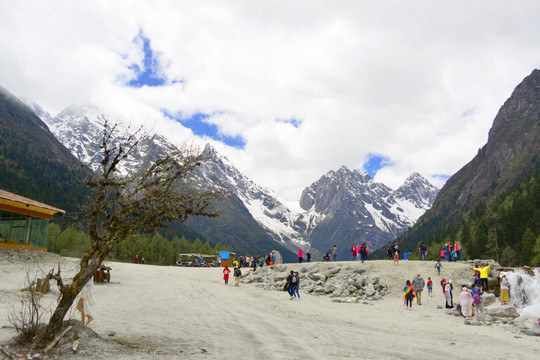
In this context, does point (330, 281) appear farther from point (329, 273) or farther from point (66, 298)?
point (66, 298)

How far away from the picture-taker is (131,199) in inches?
471

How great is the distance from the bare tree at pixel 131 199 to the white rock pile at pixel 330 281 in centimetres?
2015

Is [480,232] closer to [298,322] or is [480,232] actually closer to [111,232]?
[298,322]

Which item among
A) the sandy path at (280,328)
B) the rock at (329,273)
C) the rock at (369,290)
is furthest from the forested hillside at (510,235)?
the sandy path at (280,328)

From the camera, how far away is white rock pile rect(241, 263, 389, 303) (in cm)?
3127

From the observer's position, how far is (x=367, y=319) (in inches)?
829

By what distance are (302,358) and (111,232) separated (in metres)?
6.42

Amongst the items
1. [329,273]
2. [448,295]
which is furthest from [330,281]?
[448,295]

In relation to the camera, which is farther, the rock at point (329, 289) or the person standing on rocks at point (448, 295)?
the rock at point (329, 289)

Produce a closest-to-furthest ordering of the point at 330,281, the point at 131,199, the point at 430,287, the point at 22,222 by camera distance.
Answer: the point at 131,199 < the point at 430,287 < the point at 330,281 < the point at 22,222

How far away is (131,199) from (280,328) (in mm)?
8250

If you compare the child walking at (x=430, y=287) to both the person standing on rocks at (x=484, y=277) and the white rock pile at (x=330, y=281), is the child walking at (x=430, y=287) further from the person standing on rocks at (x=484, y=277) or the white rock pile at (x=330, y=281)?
the person standing on rocks at (x=484, y=277)

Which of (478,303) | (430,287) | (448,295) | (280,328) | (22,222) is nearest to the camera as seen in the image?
(280,328)

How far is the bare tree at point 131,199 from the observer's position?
11172mm
